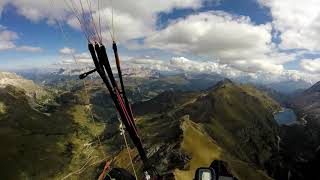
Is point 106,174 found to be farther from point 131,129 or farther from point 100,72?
point 100,72

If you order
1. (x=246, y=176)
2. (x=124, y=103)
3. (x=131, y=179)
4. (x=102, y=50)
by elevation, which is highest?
(x=102, y=50)

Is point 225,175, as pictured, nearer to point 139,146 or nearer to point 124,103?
point 139,146

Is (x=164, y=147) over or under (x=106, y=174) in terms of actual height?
under

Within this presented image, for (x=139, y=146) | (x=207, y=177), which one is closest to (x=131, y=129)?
(x=139, y=146)

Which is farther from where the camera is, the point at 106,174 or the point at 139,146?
the point at 139,146

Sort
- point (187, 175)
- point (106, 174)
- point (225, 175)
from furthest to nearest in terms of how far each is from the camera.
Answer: point (187, 175), point (225, 175), point (106, 174)

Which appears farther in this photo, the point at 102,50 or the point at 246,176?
the point at 246,176

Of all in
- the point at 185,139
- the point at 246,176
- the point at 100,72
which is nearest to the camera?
the point at 100,72

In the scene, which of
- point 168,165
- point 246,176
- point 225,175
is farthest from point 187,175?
point 225,175

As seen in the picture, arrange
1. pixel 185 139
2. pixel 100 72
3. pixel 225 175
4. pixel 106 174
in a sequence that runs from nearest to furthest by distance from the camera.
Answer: pixel 106 174
pixel 100 72
pixel 225 175
pixel 185 139
